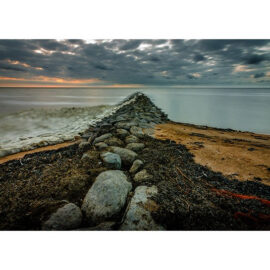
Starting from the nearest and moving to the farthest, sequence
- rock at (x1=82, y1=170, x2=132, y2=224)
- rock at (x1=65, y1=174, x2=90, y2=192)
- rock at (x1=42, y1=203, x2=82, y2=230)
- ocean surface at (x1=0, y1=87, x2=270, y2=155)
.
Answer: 1. rock at (x1=42, y1=203, x2=82, y2=230)
2. rock at (x1=82, y1=170, x2=132, y2=224)
3. rock at (x1=65, y1=174, x2=90, y2=192)
4. ocean surface at (x1=0, y1=87, x2=270, y2=155)

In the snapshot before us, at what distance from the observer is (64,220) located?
1.73 metres

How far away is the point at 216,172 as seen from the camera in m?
2.91

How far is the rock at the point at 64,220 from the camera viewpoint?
5.63 ft

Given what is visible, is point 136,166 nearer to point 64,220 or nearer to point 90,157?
point 90,157

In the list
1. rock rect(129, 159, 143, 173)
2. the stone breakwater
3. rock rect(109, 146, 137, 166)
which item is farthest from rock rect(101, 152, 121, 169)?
rock rect(129, 159, 143, 173)

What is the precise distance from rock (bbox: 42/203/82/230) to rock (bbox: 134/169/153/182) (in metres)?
0.99

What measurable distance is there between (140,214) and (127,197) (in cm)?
34

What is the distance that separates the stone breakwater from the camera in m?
1.76

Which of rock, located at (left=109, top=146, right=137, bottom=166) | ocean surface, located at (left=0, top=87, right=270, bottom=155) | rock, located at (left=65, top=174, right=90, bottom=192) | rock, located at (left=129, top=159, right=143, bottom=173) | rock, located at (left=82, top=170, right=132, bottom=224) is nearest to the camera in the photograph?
rock, located at (left=82, top=170, right=132, bottom=224)

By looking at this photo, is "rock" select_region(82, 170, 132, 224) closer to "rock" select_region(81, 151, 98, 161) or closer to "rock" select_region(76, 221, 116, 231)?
"rock" select_region(76, 221, 116, 231)

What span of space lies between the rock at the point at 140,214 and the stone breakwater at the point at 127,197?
10 millimetres

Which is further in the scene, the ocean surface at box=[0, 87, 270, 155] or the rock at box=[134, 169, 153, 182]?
the ocean surface at box=[0, 87, 270, 155]

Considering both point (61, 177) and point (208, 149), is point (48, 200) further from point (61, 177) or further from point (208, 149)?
point (208, 149)

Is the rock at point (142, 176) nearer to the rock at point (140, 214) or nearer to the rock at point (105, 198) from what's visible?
the rock at point (105, 198)
